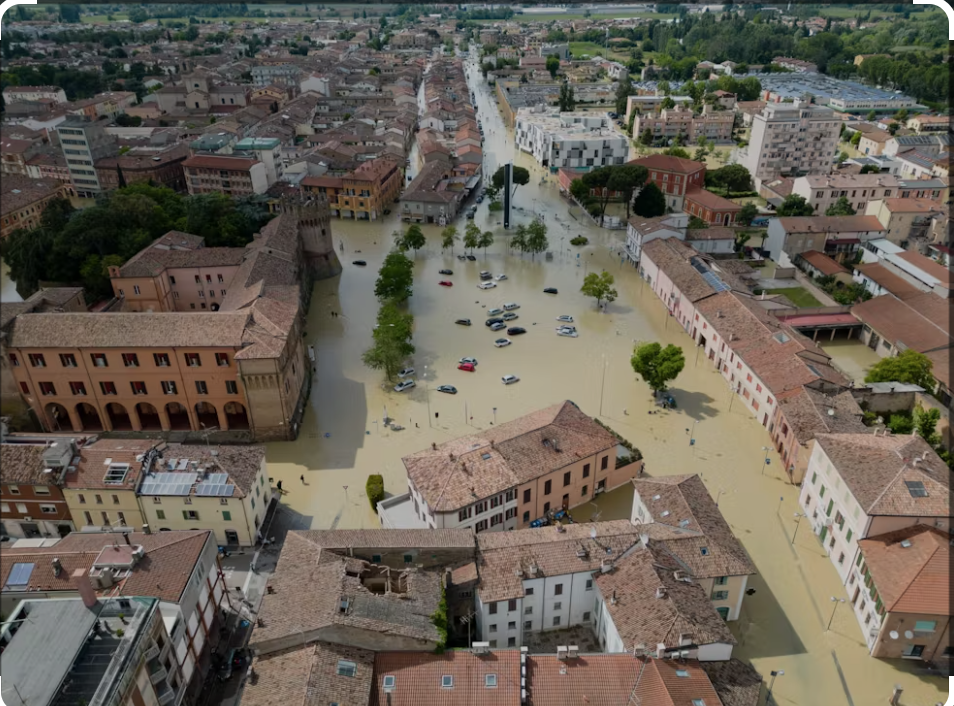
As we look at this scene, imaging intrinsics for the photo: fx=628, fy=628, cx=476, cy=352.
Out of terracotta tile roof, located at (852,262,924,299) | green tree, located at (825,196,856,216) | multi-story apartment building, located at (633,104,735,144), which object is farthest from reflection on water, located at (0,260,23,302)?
multi-story apartment building, located at (633,104,735,144)

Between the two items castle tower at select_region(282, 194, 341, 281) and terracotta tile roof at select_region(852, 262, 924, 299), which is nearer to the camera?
terracotta tile roof at select_region(852, 262, 924, 299)

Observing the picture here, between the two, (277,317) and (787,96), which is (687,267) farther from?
(787,96)

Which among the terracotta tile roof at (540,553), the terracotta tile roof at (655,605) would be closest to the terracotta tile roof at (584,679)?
the terracotta tile roof at (655,605)

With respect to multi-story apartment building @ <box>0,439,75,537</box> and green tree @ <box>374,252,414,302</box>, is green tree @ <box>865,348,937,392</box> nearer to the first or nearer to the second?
green tree @ <box>374,252,414,302</box>

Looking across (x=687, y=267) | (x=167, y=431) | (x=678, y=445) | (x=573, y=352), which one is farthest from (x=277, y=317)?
(x=687, y=267)

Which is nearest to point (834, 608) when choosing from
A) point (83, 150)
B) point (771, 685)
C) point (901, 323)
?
point (771, 685)
